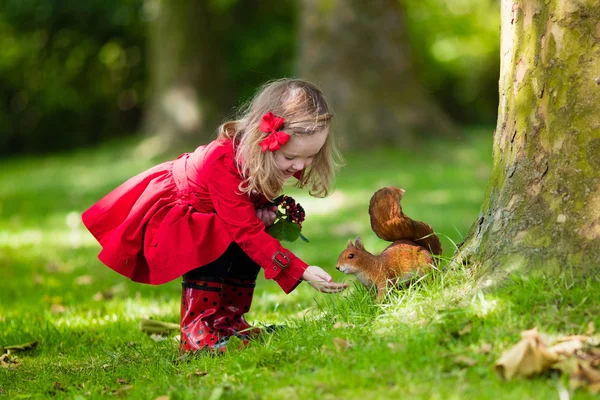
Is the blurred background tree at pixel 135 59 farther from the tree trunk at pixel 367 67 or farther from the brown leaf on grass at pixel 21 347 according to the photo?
the brown leaf on grass at pixel 21 347

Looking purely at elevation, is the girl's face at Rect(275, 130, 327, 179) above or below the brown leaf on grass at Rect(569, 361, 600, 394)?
above

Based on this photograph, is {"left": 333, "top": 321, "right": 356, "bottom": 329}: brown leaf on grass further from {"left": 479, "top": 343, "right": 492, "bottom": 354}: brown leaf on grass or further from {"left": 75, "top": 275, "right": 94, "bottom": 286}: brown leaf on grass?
{"left": 75, "top": 275, "right": 94, "bottom": 286}: brown leaf on grass

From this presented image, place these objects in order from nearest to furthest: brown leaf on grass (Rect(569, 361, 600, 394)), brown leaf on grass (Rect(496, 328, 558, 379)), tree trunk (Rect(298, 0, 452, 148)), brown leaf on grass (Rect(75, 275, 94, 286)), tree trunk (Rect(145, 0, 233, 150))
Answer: brown leaf on grass (Rect(569, 361, 600, 394)) < brown leaf on grass (Rect(496, 328, 558, 379)) < brown leaf on grass (Rect(75, 275, 94, 286)) < tree trunk (Rect(298, 0, 452, 148)) < tree trunk (Rect(145, 0, 233, 150))

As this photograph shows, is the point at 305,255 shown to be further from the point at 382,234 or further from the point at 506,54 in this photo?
the point at 506,54

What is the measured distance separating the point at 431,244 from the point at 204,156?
1166 millimetres

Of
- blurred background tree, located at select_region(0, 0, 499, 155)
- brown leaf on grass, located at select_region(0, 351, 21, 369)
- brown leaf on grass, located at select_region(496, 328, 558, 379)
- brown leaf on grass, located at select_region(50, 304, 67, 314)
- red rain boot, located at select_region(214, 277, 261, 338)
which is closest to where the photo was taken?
brown leaf on grass, located at select_region(496, 328, 558, 379)

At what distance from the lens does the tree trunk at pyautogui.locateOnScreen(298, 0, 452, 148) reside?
13.3 meters

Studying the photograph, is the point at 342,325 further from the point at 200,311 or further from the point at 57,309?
the point at 57,309

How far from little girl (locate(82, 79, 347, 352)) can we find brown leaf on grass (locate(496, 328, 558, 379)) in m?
1.01

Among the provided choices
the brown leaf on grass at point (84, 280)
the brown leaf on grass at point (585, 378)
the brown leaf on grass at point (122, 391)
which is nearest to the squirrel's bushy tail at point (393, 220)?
the brown leaf on grass at point (585, 378)

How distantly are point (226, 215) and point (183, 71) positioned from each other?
47.9ft

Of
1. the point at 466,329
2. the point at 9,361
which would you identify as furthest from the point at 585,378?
the point at 9,361

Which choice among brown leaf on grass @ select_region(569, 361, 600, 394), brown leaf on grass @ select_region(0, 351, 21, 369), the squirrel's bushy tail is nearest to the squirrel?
the squirrel's bushy tail

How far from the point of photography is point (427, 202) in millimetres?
8602
